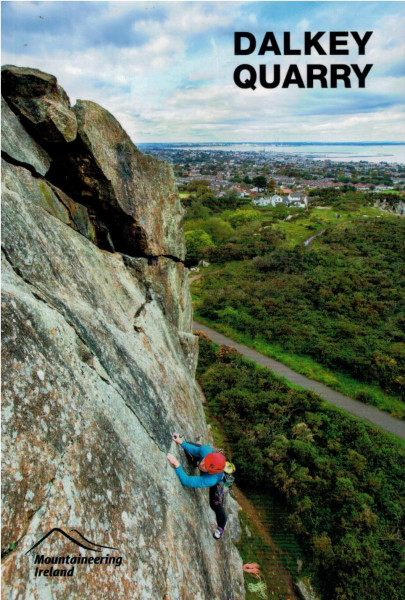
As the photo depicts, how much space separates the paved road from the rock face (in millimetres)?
16099

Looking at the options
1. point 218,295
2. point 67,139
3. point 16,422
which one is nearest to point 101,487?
point 16,422

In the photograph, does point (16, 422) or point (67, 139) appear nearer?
point (16, 422)

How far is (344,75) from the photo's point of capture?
1410 centimetres

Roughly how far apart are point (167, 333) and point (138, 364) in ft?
16.9

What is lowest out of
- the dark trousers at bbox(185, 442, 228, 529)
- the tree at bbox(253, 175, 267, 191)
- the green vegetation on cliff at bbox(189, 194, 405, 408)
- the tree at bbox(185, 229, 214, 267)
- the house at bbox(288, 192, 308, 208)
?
the green vegetation on cliff at bbox(189, 194, 405, 408)

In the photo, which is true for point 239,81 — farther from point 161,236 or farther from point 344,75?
point 161,236

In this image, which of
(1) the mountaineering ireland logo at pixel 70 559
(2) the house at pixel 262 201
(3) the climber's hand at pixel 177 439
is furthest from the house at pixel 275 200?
(1) the mountaineering ireland logo at pixel 70 559

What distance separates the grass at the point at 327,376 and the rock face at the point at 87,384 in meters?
18.1

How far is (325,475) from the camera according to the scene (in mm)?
20656

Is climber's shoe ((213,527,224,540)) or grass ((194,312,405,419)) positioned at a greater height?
climber's shoe ((213,527,224,540))

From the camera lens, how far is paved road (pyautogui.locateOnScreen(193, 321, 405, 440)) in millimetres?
25984

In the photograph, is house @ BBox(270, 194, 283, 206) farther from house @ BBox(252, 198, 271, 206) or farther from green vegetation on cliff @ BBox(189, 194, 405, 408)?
green vegetation on cliff @ BBox(189, 194, 405, 408)

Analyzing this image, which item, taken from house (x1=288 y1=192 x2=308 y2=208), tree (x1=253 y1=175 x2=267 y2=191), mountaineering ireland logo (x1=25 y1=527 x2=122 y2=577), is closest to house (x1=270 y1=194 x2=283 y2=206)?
house (x1=288 y1=192 x2=308 y2=208)

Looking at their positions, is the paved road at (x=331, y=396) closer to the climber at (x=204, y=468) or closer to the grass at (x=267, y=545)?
the grass at (x=267, y=545)
